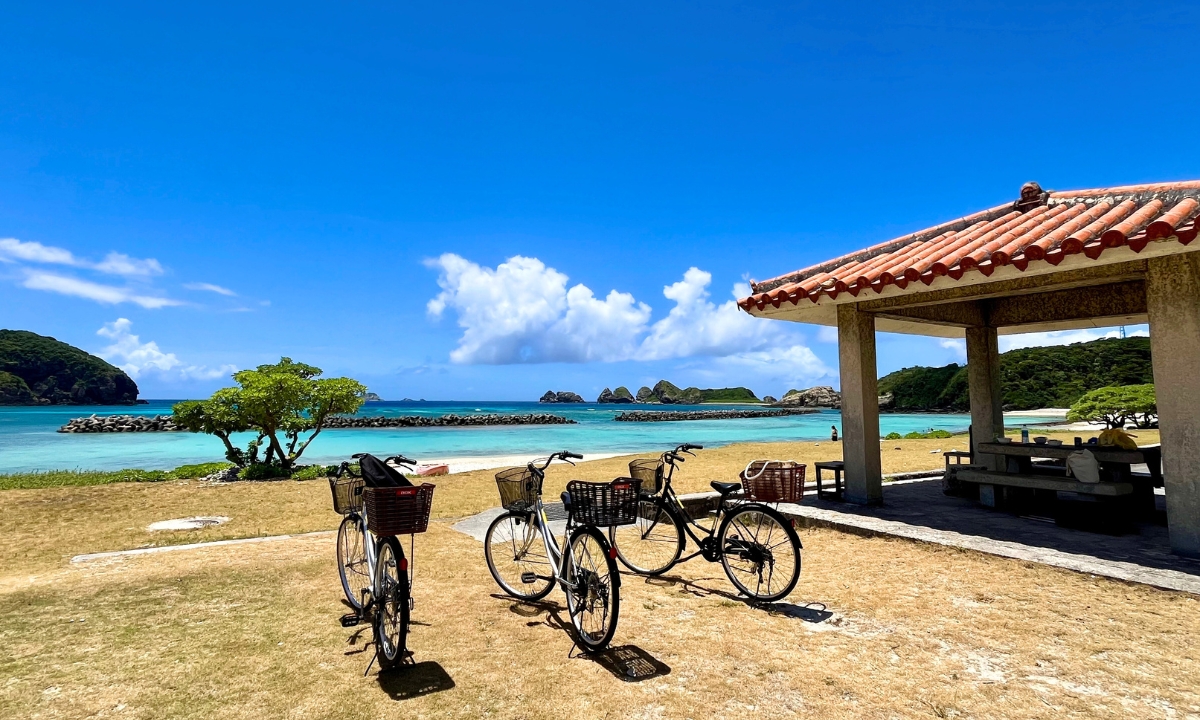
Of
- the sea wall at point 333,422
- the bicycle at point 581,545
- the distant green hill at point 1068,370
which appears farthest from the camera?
the distant green hill at point 1068,370

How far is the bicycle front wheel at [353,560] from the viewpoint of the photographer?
15.8ft

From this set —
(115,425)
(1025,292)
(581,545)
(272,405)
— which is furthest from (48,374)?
(1025,292)

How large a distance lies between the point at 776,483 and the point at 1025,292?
551cm

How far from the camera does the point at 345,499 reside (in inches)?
200

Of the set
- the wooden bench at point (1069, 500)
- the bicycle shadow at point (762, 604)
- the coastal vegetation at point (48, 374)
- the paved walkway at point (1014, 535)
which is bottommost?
the bicycle shadow at point (762, 604)

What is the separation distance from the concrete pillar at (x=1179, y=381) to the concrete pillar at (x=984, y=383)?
15.2 ft

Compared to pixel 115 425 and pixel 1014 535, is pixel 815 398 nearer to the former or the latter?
pixel 115 425

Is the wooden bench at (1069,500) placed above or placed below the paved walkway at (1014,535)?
above

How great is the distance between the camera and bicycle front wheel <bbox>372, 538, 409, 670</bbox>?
3.75 metres

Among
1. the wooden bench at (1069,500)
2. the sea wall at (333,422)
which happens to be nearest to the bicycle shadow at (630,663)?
the wooden bench at (1069,500)

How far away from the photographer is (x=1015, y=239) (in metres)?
6.69

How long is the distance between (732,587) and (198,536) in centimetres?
789

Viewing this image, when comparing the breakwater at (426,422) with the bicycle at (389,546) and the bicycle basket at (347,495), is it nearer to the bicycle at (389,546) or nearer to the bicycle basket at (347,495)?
the bicycle basket at (347,495)

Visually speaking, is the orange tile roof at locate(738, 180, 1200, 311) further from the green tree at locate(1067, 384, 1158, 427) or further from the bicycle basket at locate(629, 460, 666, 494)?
the green tree at locate(1067, 384, 1158, 427)
